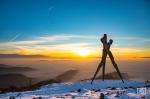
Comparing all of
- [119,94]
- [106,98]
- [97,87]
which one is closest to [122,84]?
[97,87]

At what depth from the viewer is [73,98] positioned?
12258 millimetres

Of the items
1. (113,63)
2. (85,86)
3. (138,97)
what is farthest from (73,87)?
(138,97)

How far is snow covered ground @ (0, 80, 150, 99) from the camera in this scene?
41.6ft

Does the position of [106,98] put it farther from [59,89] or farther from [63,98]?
[59,89]

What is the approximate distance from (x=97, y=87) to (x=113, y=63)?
97.5 inches

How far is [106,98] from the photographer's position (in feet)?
39.4

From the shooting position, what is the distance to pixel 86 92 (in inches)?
557

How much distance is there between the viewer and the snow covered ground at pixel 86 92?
12.7 m

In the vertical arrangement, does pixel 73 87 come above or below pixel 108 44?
below

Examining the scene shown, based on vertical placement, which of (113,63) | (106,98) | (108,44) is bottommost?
(106,98)

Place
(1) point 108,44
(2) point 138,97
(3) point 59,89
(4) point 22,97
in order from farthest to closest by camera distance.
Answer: (1) point 108,44, (3) point 59,89, (4) point 22,97, (2) point 138,97

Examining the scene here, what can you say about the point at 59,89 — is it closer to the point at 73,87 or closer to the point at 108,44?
the point at 73,87

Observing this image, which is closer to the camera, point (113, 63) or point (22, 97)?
point (22, 97)

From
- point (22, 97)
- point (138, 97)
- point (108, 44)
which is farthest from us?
point (108, 44)
